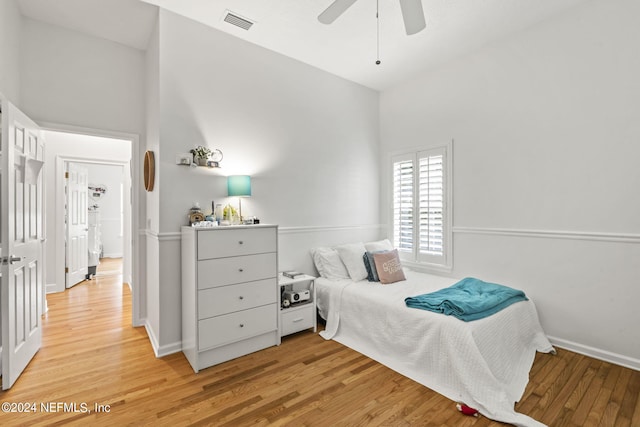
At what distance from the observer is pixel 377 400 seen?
2078 millimetres

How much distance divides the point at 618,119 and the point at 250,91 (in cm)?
337

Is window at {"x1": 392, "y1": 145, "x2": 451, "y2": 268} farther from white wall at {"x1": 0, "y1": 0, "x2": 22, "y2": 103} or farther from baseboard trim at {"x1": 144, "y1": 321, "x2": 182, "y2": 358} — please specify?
white wall at {"x1": 0, "y1": 0, "x2": 22, "y2": 103}

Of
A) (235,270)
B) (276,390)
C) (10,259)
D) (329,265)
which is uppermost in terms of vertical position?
(10,259)

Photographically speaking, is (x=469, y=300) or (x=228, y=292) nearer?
(x=469, y=300)

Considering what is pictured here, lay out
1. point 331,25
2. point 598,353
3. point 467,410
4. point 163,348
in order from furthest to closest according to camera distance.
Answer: point 331,25 → point 163,348 → point 598,353 → point 467,410

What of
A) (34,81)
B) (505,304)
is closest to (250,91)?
(34,81)

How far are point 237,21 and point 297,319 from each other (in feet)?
9.83

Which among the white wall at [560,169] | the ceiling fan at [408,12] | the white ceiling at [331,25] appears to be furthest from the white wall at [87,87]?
the white wall at [560,169]

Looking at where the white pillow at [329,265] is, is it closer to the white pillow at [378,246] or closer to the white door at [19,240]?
the white pillow at [378,246]

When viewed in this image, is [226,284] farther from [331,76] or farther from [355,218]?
[331,76]

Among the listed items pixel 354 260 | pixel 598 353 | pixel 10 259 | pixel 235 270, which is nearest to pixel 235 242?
pixel 235 270

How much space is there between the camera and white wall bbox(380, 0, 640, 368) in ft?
8.17

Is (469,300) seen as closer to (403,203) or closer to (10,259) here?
(403,203)

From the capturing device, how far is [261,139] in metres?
3.35
